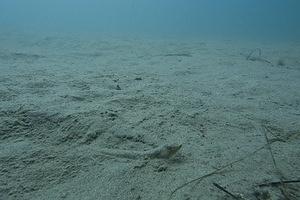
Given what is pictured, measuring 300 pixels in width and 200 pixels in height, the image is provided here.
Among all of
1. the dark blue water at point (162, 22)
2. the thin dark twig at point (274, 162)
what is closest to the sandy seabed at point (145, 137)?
the thin dark twig at point (274, 162)

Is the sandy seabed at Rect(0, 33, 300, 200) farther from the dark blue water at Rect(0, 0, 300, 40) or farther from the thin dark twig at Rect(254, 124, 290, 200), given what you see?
the dark blue water at Rect(0, 0, 300, 40)

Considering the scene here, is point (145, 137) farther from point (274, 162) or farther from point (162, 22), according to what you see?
point (162, 22)

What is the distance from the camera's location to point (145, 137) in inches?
93.7

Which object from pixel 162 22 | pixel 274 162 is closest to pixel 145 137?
pixel 274 162

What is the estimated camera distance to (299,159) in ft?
6.84

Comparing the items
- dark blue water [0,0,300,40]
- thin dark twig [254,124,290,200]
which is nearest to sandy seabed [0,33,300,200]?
thin dark twig [254,124,290,200]

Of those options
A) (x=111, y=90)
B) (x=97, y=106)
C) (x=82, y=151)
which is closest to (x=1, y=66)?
(x=111, y=90)

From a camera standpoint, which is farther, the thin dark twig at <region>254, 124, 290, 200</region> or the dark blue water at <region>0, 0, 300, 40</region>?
the dark blue water at <region>0, 0, 300, 40</region>

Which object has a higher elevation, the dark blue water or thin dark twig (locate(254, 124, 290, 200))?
thin dark twig (locate(254, 124, 290, 200))

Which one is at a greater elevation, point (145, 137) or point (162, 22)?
point (145, 137)

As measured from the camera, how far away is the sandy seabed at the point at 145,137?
5.88ft

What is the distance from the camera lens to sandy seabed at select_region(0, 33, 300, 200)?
1.79 metres

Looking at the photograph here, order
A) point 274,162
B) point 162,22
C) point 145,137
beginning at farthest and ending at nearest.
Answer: point 162,22 < point 145,137 < point 274,162

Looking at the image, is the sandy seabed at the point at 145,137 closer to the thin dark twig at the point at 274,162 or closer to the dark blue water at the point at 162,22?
the thin dark twig at the point at 274,162
